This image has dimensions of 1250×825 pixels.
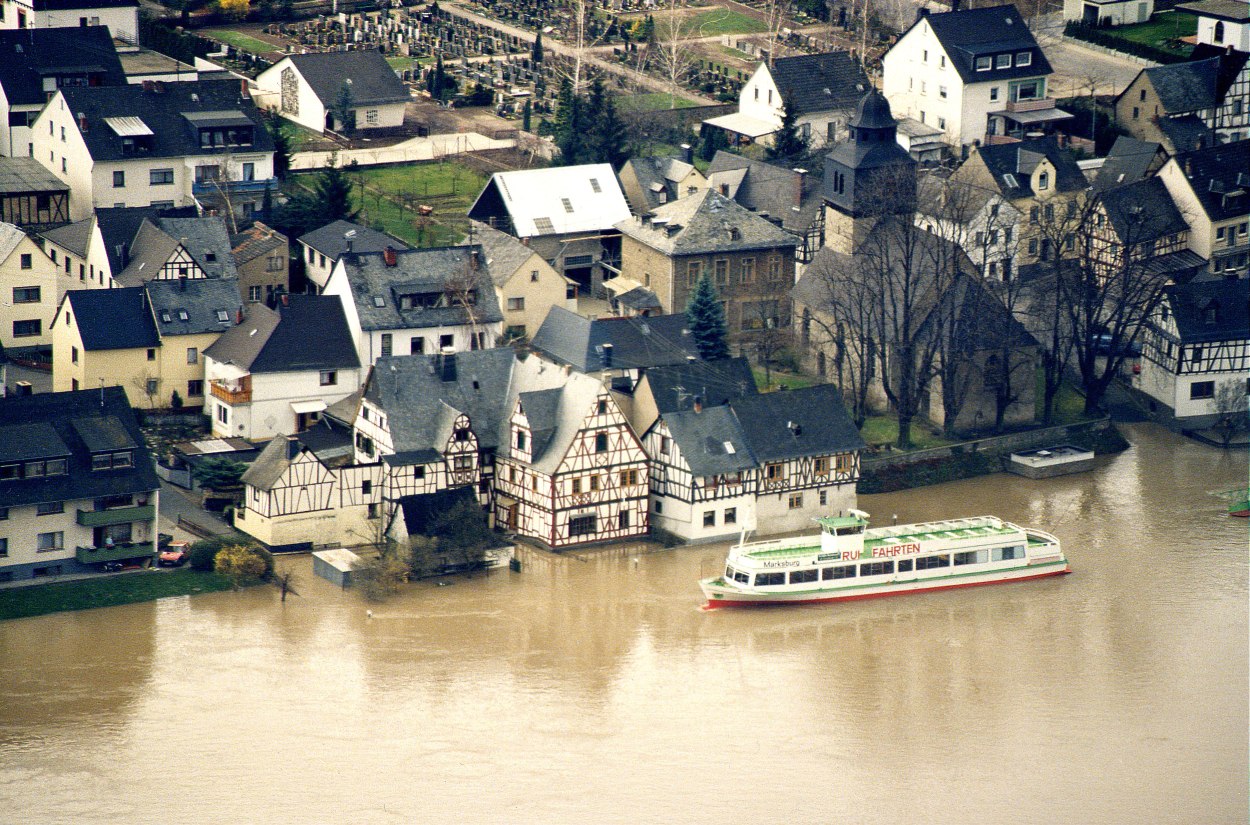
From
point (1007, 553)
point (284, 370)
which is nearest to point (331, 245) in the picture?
point (284, 370)

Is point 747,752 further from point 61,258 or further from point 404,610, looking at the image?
point 61,258

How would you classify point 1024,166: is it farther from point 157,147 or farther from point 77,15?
point 77,15

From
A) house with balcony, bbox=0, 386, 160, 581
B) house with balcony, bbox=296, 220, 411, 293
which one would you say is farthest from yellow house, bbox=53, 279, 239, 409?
house with balcony, bbox=0, 386, 160, 581

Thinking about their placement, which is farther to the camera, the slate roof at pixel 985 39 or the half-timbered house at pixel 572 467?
the slate roof at pixel 985 39

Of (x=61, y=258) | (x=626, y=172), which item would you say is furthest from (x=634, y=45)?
(x=61, y=258)

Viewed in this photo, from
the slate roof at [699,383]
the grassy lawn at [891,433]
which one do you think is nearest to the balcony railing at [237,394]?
the slate roof at [699,383]

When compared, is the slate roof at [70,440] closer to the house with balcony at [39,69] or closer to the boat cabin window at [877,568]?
the boat cabin window at [877,568]

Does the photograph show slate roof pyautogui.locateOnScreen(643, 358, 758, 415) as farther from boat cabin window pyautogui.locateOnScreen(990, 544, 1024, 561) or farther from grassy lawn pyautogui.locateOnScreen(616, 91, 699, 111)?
grassy lawn pyautogui.locateOnScreen(616, 91, 699, 111)
